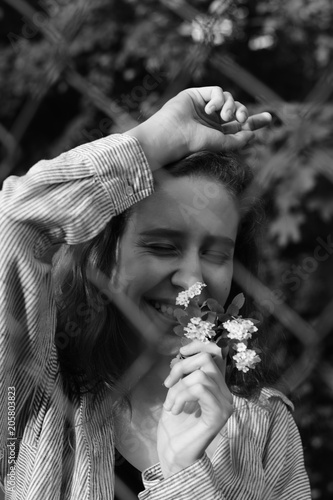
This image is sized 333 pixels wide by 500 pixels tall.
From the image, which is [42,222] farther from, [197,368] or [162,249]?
[197,368]

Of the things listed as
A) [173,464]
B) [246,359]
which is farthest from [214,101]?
[173,464]

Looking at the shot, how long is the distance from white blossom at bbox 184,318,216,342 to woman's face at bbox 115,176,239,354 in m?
0.14

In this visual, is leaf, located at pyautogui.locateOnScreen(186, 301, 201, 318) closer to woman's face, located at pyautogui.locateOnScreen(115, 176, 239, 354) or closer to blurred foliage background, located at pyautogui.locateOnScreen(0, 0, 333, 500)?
woman's face, located at pyautogui.locateOnScreen(115, 176, 239, 354)

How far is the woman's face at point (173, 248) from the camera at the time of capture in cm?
134

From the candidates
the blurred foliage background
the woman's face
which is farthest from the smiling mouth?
the blurred foliage background

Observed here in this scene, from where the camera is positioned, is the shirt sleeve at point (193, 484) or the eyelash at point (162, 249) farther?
the eyelash at point (162, 249)

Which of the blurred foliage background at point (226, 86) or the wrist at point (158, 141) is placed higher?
the wrist at point (158, 141)

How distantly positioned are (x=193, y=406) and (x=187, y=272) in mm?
246

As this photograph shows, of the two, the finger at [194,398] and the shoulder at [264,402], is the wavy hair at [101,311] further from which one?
the finger at [194,398]

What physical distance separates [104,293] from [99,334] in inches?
3.0

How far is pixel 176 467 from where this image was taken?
1193mm

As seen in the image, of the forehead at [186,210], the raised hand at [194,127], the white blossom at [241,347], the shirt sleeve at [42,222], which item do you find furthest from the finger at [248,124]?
the white blossom at [241,347]

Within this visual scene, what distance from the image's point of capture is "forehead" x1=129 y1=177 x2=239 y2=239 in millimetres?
1348

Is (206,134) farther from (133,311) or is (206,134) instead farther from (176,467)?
(176,467)
